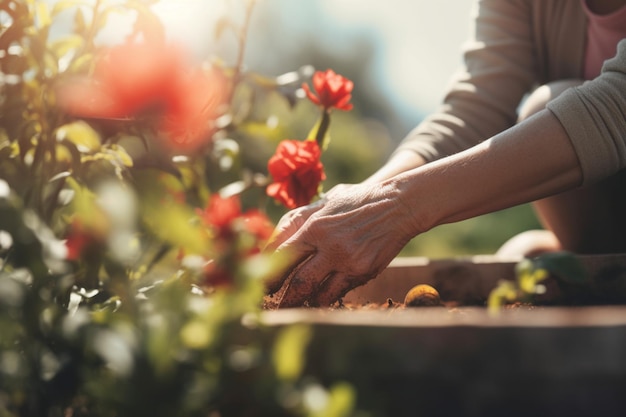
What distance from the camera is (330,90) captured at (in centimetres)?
135

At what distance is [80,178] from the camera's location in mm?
1122

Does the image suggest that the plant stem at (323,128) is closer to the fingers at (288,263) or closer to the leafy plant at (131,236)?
the leafy plant at (131,236)

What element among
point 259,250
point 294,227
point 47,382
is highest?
point 47,382

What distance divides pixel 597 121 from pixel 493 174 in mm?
202

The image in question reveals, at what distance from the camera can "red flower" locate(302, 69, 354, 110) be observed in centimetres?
135

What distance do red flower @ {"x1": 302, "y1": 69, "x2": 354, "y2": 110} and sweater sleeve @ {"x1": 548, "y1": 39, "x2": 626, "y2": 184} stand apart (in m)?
0.43

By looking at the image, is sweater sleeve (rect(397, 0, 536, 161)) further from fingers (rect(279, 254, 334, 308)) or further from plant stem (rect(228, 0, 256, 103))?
fingers (rect(279, 254, 334, 308))

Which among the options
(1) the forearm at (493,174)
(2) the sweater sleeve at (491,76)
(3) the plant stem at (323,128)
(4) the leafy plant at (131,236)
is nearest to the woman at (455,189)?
(1) the forearm at (493,174)

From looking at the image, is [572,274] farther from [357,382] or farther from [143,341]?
[143,341]

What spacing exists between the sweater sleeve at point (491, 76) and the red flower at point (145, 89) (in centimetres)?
62

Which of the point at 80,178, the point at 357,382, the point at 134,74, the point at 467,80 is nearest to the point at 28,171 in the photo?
the point at 80,178

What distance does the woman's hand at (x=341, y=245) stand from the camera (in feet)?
3.43

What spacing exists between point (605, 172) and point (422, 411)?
0.66 meters

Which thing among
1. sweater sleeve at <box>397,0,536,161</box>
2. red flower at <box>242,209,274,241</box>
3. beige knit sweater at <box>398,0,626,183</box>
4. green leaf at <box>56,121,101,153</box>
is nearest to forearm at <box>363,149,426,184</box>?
beige knit sweater at <box>398,0,626,183</box>
